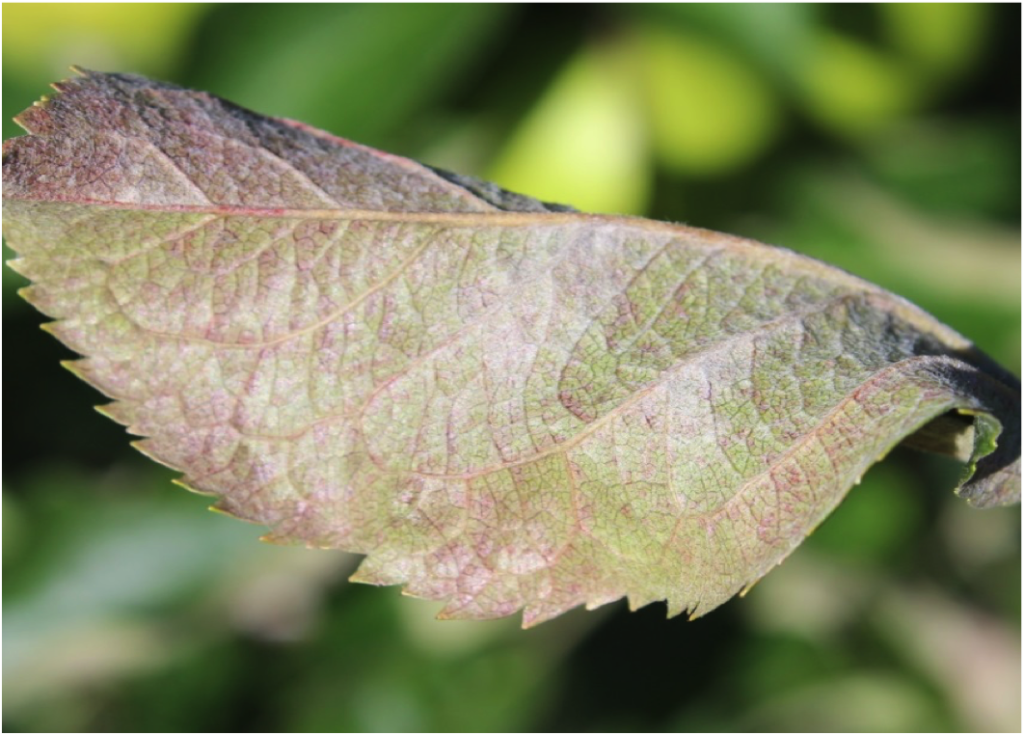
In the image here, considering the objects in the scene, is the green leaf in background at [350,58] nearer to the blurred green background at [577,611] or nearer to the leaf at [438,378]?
the blurred green background at [577,611]

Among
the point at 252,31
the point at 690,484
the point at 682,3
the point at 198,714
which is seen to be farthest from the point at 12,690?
the point at 682,3

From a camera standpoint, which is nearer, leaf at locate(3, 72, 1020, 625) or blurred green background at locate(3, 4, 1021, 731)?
leaf at locate(3, 72, 1020, 625)

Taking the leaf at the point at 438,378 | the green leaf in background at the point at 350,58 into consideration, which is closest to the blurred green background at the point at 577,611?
the green leaf in background at the point at 350,58

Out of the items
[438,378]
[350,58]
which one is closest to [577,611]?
[350,58]

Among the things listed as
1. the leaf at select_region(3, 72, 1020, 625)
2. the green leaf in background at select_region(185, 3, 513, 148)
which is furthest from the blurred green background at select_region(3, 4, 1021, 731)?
the leaf at select_region(3, 72, 1020, 625)

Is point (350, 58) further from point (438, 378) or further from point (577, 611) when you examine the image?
point (438, 378)

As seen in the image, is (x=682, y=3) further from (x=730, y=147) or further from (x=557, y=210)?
(x=557, y=210)

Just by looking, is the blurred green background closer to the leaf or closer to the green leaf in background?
the green leaf in background
